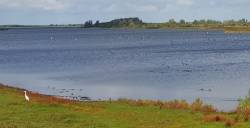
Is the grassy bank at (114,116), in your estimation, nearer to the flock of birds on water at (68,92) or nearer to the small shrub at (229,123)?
the small shrub at (229,123)

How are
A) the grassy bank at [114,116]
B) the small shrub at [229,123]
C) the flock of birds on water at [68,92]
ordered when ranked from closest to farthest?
1. the small shrub at [229,123]
2. the grassy bank at [114,116]
3. the flock of birds on water at [68,92]

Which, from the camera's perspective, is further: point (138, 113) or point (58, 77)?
point (58, 77)

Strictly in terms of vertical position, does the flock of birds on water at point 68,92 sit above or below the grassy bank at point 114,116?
below

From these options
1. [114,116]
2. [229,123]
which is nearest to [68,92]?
[114,116]

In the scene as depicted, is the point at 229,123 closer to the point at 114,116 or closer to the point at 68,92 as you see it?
the point at 114,116

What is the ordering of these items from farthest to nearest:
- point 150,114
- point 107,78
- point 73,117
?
point 107,78 < point 150,114 < point 73,117

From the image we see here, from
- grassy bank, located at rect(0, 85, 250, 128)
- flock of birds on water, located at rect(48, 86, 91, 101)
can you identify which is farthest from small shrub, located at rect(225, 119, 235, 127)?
flock of birds on water, located at rect(48, 86, 91, 101)

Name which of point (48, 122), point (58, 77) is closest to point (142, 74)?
point (58, 77)

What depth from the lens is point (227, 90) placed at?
50125 millimetres

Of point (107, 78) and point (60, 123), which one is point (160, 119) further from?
point (107, 78)

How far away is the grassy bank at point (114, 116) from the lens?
2561cm

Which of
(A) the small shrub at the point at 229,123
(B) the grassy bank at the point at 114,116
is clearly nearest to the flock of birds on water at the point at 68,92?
(B) the grassy bank at the point at 114,116

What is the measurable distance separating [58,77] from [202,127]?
1823 inches

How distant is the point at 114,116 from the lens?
2900 cm
